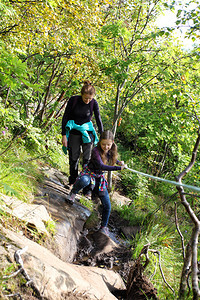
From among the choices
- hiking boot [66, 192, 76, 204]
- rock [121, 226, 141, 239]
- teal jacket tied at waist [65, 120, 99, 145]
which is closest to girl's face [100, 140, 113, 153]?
teal jacket tied at waist [65, 120, 99, 145]

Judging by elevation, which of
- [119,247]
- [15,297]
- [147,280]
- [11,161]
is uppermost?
[11,161]

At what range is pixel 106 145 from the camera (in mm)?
3637

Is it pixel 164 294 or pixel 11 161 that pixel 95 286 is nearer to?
pixel 164 294

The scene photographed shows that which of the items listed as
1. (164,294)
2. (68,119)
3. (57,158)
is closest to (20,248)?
(164,294)

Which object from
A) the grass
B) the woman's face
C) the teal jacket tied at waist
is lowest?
the grass

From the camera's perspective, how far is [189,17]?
11.8 ft

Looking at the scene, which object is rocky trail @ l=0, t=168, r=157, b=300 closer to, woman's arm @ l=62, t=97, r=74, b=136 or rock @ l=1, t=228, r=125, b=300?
rock @ l=1, t=228, r=125, b=300

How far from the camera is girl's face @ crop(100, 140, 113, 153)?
11.8 ft

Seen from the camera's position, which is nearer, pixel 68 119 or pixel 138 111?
pixel 68 119

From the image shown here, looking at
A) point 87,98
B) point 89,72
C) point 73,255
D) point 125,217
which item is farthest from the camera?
point 89,72

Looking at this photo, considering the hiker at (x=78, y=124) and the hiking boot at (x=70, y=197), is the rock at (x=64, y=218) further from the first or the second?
the hiker at (x=78, y=124)

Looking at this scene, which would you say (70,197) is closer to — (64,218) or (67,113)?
(64,218)

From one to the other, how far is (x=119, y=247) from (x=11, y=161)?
2.16 metres

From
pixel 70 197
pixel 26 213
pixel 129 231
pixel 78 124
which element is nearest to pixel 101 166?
pixel 70 197
